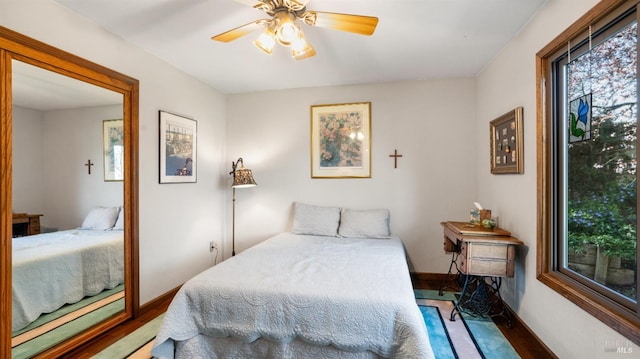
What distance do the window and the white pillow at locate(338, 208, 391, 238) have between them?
152 cm

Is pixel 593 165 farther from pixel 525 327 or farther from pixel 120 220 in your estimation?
pixel 120 220

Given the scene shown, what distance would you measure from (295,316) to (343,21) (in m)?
1.82

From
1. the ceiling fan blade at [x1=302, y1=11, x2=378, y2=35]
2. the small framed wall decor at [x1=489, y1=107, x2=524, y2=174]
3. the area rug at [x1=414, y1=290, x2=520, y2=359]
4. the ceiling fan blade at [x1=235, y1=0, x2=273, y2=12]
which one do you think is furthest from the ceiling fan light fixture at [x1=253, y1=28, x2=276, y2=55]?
the area rug at [x1=414, y1=290, x2=520, y2=359]

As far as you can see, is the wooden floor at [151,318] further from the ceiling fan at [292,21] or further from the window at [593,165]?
the ceiling fan at [292,21]

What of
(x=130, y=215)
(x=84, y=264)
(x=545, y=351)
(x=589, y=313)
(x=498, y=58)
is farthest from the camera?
(x=498, y=58)

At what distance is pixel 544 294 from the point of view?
195 cm

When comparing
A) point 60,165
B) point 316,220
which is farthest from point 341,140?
point 60,165

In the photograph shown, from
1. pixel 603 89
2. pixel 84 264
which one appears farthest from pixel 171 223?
pixel 603 89

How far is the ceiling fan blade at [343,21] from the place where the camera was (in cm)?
162

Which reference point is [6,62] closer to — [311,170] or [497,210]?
[311,170]

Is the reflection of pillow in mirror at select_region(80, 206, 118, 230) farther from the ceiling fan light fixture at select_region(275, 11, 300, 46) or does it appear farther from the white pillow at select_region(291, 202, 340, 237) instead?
the ceiling fan light fixture at select_region(275, 11, 300, 46)

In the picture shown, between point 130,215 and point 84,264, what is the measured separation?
0.48 meters

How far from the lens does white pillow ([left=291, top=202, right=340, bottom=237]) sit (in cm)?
335

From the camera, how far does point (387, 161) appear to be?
11.4ft
